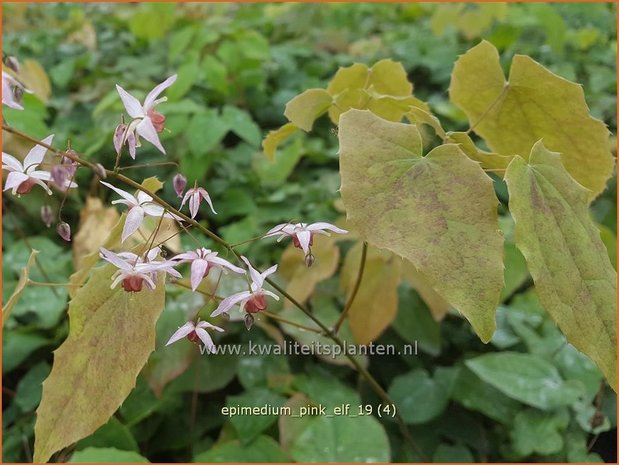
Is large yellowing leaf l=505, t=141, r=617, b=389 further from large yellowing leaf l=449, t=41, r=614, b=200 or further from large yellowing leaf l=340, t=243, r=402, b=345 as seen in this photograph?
large yellowing leaf l=340, t=243, r=402, b=345

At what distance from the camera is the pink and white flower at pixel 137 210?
560 mm

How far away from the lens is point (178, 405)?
1.04m

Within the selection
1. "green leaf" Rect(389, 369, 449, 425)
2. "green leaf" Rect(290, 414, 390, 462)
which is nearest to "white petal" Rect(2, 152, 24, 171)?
"green leaf" Rect(290, 414, 390, 462)

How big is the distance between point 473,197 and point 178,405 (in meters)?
0.69

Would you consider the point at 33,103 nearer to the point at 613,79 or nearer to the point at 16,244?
the point at 16,244

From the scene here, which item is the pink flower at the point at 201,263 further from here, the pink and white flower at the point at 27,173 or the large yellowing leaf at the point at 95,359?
the pink and white flower at the point at 27,173

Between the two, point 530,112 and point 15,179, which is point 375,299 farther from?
point 15,179

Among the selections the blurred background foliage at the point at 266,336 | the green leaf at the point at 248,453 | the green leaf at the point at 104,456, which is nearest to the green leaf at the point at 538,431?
Answer: the blurred background foliage at the point at 266,336

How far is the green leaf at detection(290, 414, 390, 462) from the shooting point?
2.90ft

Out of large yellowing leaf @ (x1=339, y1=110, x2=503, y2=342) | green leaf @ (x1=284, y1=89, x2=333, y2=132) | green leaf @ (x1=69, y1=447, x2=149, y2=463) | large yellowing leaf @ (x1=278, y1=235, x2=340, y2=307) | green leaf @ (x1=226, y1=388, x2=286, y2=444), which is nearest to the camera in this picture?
large yellowing leaf @ (x1=339, y1=110, x2=503, y2=342)

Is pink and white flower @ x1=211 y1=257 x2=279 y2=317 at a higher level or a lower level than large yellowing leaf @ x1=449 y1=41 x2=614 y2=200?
lower

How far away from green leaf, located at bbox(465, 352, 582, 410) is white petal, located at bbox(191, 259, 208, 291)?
0.59m

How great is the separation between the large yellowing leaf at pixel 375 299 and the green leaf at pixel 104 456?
37 centimetres

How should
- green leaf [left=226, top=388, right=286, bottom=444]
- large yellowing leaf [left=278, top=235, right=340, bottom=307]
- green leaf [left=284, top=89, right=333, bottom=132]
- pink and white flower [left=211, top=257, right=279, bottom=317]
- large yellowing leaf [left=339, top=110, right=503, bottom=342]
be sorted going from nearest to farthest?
large yellowing leaf [left=339, top=110, right=503, bottom=342] → pink and white flower [left=211, top=257, right=279, bottom=317] → green leaf [left=284, top=89, right=333, bottom=132] → green leaf [left=226, top=388, right=286, bottom=444] → large yellowing leaf [left=278, top=235, right=340, bottom=307]
